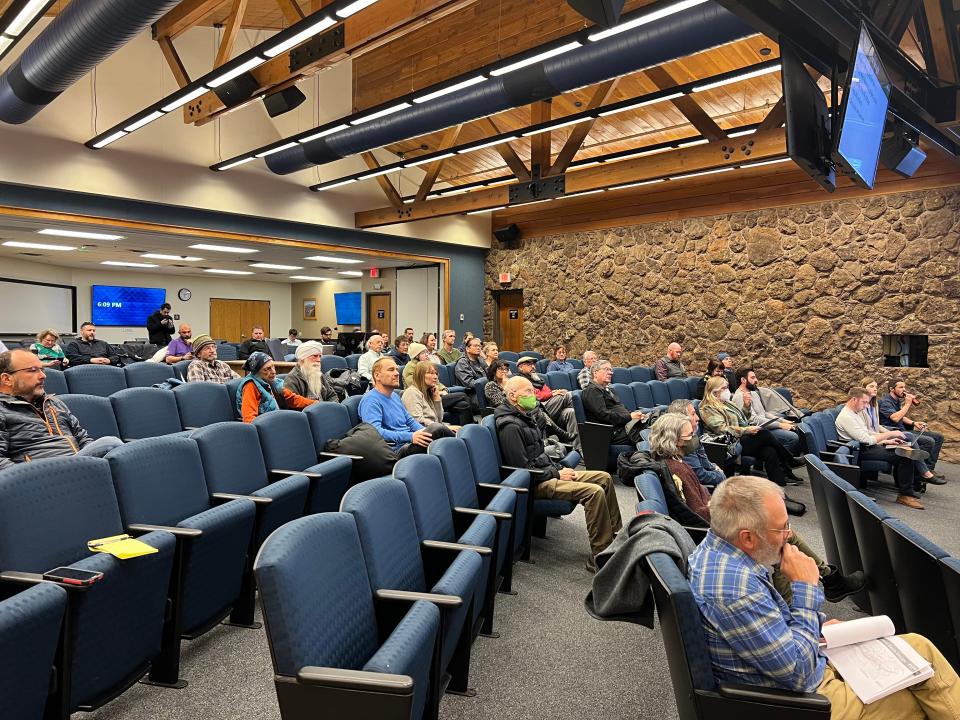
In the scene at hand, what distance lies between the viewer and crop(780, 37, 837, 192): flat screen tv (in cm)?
318

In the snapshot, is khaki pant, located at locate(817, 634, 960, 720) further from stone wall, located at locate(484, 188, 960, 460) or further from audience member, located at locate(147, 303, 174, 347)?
audience member, located at locate(147, 303, 174, 347)

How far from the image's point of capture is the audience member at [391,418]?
4.16 meters

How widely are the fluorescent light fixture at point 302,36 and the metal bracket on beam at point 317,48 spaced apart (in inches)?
19.8

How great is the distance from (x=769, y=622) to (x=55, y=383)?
5.38 meters

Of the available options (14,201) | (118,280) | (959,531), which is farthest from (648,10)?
(118,280)

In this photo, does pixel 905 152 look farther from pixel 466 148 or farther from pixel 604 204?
pixel 604 204

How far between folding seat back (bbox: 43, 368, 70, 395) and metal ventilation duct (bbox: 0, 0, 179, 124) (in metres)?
2.33

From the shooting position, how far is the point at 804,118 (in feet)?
10.9

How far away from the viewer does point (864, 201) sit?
27.0 ft

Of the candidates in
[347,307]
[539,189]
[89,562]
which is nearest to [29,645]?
[89,562]

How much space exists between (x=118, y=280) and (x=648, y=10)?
16031 mm

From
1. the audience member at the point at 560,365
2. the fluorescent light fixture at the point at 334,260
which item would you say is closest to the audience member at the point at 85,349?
the fluorescent light fixture at the point at 334,260

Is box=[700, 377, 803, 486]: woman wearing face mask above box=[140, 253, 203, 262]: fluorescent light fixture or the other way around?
the other way around

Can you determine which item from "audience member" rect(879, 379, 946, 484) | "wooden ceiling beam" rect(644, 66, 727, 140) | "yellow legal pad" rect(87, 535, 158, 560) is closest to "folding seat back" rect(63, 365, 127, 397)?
"yellow legal pad" rect(87, 535, 158, 560)
